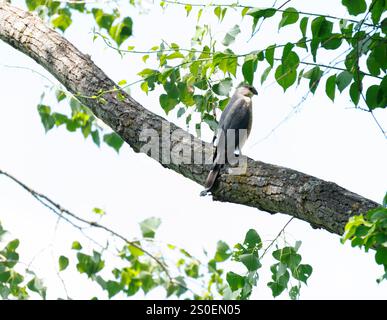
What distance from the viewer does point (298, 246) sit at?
3.51m

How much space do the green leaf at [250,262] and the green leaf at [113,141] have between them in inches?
119

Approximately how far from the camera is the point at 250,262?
11.3 ft

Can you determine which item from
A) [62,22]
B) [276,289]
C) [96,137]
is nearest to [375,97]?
[276,289]

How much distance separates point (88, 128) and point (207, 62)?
3.01 metres

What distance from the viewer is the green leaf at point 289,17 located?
3158mm

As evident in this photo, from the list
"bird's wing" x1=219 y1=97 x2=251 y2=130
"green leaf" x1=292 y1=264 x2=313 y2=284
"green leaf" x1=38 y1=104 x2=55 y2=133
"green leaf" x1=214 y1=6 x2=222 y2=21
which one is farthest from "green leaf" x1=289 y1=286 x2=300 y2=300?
"green leaf" x1=38 y1=104 x2=55 y2=133

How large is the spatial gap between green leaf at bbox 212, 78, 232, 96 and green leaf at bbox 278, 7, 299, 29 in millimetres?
904

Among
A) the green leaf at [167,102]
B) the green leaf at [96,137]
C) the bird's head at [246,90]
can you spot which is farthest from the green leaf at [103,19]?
the green leaf at [167,102]

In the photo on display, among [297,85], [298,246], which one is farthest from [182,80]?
[298,246]

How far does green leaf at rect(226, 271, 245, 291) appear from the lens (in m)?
3.49

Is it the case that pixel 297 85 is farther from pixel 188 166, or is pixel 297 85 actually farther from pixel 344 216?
pixel 188 166

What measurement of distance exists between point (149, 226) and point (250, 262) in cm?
90

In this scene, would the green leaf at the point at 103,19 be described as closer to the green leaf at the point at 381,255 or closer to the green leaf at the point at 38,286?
the green leaf at the point at 38,286

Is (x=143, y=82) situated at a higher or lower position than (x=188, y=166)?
higher
